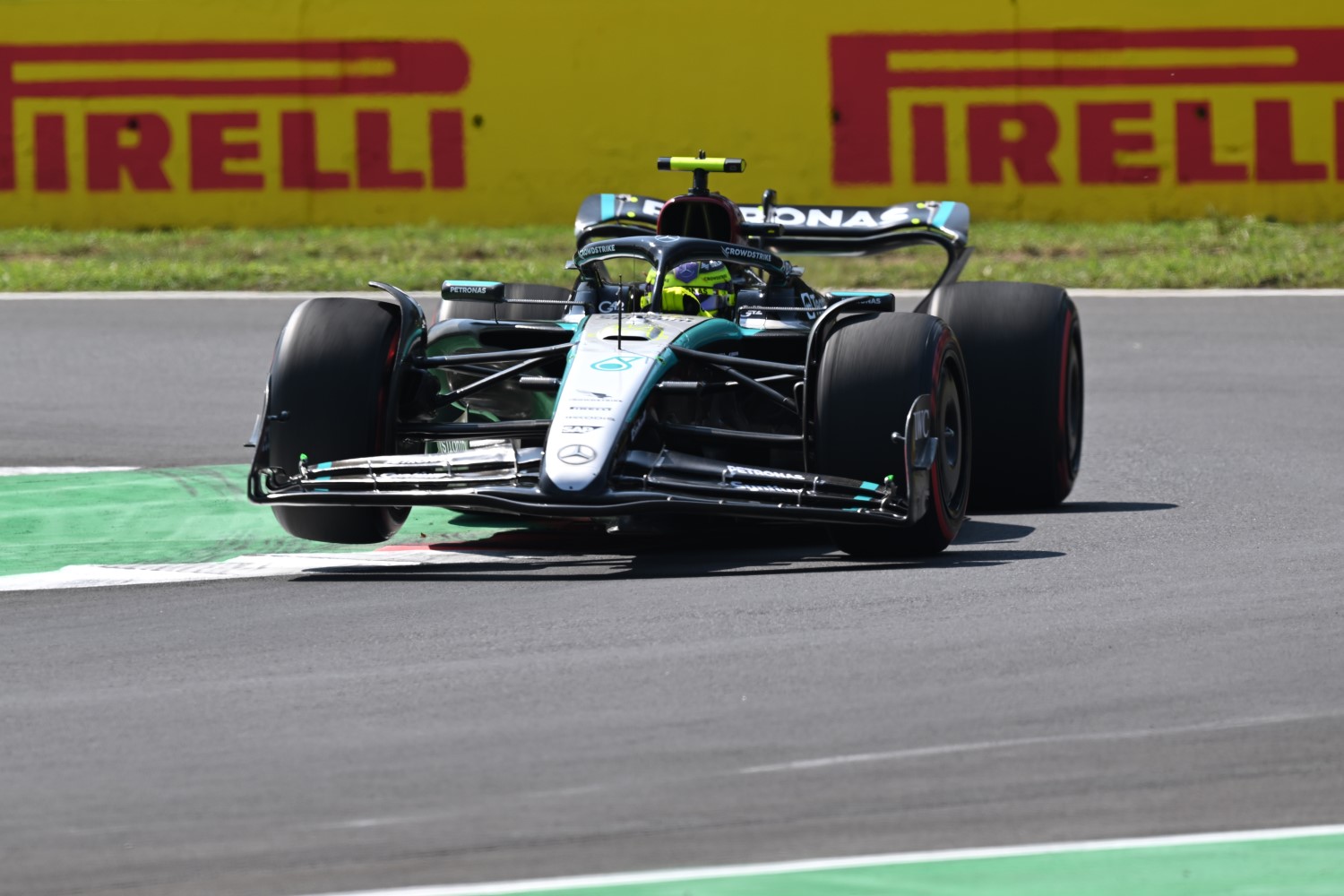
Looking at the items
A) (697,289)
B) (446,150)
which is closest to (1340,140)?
(446,150)

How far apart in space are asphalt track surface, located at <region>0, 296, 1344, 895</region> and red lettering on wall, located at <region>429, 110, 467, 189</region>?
11954mm

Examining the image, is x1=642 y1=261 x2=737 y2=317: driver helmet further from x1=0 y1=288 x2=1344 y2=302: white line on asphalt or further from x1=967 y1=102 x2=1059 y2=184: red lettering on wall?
x1=967 y1=102 x2=1059 y2=184: red lettering on wall

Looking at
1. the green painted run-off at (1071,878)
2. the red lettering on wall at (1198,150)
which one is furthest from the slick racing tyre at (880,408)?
the red lettering on wall at (1198,150)

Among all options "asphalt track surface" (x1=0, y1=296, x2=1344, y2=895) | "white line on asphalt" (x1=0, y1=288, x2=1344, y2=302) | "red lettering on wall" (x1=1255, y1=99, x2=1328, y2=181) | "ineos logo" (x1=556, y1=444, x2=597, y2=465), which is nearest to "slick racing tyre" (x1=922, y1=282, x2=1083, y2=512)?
"asphalt track surface" (x1=0, y1=296, x2=1344, y2=895)

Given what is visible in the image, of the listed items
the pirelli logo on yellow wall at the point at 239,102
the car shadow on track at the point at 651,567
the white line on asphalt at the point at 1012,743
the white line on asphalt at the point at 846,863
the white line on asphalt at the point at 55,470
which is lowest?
the white line on asphalt at the point at 846,863

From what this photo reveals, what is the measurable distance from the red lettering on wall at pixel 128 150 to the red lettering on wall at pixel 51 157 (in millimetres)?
231

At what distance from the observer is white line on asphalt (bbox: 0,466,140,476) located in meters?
10.4

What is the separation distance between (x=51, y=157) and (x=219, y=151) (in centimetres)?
156

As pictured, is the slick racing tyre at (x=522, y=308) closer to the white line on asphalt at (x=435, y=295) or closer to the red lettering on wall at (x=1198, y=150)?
the white line on asphalt at (x=435, y=295)

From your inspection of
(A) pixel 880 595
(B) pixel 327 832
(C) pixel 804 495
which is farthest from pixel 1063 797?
(C) pixel 804 495

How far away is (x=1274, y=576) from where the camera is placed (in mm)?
7172

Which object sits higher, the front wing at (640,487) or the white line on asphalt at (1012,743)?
the front wing at (640,487)

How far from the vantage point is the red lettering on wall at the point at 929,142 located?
776 inches

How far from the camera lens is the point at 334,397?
7844mm
